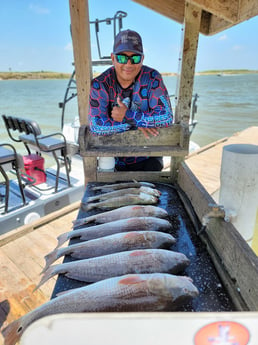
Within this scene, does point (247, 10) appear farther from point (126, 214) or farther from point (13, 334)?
point (13, 334)

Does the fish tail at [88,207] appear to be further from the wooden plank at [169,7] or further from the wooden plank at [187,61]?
the wooden plank at [169,7]

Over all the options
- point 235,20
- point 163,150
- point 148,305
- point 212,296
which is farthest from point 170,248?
point 235,20

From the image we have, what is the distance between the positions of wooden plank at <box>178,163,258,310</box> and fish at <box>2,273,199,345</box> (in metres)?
0.21

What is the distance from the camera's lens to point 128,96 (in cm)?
245

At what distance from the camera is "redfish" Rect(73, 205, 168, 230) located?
1.86 meters

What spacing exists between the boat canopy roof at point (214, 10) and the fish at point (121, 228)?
2000 mm

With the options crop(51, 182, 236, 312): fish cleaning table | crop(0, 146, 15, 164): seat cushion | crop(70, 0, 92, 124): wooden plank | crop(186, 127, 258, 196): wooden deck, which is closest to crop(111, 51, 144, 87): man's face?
crop(70, 0, 92, 124): wooden plank

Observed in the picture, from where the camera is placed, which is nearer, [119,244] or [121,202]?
[119,244]

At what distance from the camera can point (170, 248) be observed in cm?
157

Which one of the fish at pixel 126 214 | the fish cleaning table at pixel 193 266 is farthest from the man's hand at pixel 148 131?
the fish at pixel 126 214

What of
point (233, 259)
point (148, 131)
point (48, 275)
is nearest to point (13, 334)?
point (48, 275)

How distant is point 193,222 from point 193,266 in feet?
1.38

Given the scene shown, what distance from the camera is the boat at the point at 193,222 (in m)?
0.59

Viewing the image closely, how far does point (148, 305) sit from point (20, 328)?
618 mm
